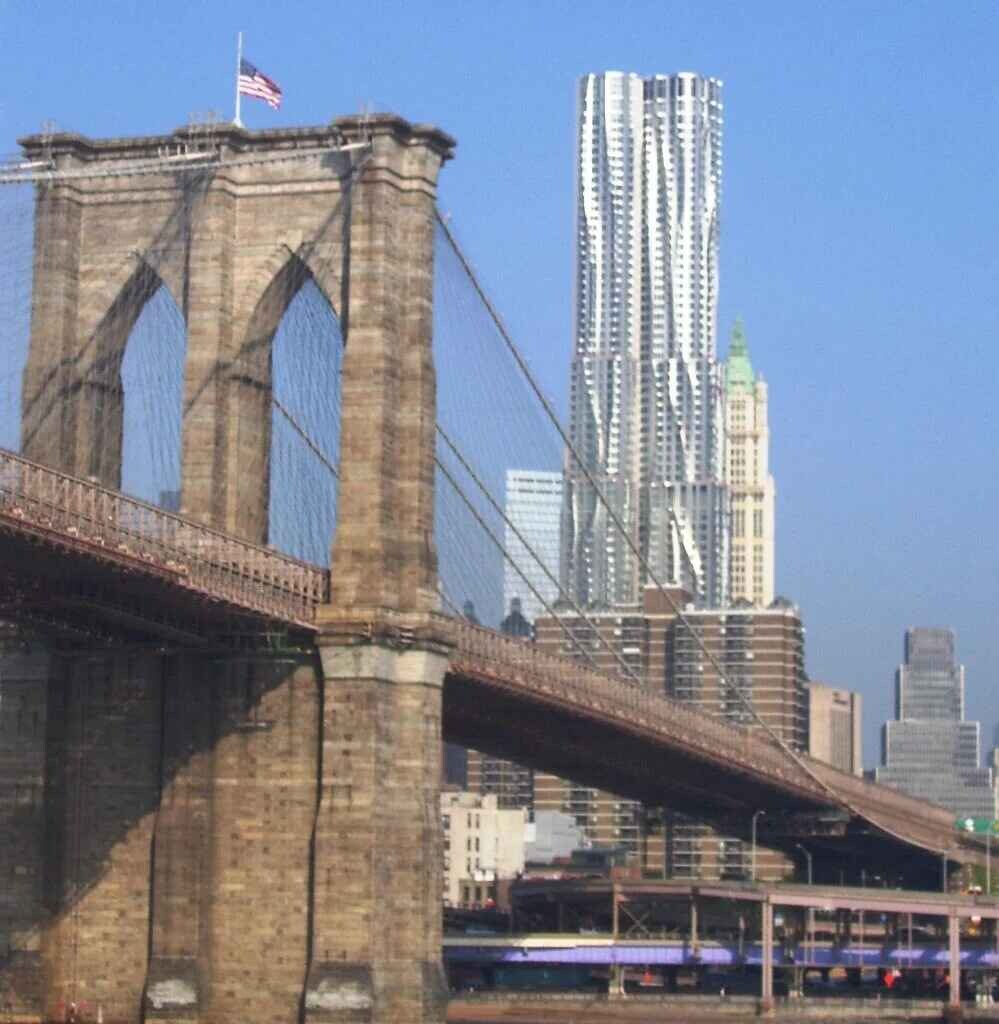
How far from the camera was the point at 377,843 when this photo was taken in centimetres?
8081

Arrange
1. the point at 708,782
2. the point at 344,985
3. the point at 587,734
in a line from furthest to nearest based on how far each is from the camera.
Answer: the point at 708,782 < the point at 587,734 < the point at 344,985

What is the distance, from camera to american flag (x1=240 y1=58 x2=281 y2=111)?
8431 centimetres

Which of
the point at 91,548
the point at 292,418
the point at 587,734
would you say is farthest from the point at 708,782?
the point at 91,548

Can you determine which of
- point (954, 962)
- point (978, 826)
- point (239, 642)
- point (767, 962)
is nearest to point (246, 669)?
point (239, 642)

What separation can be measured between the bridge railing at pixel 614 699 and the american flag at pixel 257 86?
55.3 feet

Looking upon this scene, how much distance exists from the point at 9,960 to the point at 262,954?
7.83 m

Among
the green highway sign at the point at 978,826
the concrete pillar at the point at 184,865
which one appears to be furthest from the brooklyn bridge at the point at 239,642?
the green highway sign at the point at 978,826

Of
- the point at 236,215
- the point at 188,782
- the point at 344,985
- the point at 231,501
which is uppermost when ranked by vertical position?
the point at 236,215

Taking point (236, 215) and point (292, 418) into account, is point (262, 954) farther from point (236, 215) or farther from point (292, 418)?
point (236, 215)

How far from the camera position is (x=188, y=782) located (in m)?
82.9

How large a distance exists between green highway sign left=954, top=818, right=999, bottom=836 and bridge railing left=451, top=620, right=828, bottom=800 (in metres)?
35.4

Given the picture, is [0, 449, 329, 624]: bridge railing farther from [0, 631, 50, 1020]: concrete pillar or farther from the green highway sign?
the green highway sign

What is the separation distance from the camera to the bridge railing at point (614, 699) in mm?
93812

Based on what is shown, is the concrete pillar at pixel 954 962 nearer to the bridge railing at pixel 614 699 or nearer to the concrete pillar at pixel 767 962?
the concrete pillar at pixel 767 962
